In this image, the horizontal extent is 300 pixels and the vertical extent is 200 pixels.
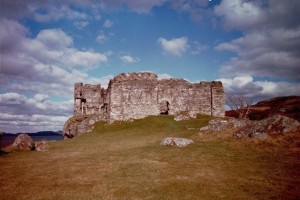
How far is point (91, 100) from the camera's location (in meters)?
53.9

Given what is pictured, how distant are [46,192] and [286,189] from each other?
11153mm

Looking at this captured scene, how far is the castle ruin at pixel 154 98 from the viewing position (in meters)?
45.3

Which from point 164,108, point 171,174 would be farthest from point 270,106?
point 171,174

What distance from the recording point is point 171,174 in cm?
1575

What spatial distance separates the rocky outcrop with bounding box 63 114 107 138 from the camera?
46594 mm

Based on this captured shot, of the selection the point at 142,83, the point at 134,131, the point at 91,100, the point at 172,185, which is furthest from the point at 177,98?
the point at 172,185

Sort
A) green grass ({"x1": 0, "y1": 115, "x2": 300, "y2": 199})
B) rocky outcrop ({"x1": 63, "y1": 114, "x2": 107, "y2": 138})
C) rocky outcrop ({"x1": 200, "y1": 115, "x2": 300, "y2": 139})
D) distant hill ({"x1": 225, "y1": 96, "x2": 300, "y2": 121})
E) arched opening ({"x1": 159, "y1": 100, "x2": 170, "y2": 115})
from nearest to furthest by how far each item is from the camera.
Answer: green grass ({"x1": 0, "y1": 115, "x2": 300, "y2": 199}), rocky outcrop ({"x1": 200, "y1": 115, "x2": 300, "y2": 139}), rocky outcrop ({"x1": 63, "y1": 114, "x2": 107, "y2": 138}), arched opening ({"x1": 159, "y1": 100, "x2": 170, "y2": 115}), distant hill ({"x1": 225, "y1": 96, "x2": 300, "y2": 121})

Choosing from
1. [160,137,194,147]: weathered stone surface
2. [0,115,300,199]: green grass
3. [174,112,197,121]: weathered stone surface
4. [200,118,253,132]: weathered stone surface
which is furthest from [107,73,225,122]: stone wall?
[0,115,300,199]: green grass

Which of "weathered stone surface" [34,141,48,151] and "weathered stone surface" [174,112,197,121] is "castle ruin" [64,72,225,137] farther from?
"weathered stone surface" [34,141,48,151]

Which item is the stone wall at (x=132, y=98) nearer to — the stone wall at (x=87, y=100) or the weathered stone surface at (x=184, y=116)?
the weathered stone surface at (x=184, y=116)

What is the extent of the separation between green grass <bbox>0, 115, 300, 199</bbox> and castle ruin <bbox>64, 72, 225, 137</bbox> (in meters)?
21.6

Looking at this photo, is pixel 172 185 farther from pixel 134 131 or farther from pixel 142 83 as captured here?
pixel 142 83

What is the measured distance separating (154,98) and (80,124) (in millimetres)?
13428

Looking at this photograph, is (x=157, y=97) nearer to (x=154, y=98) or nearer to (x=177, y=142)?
(x=154, y=98)
